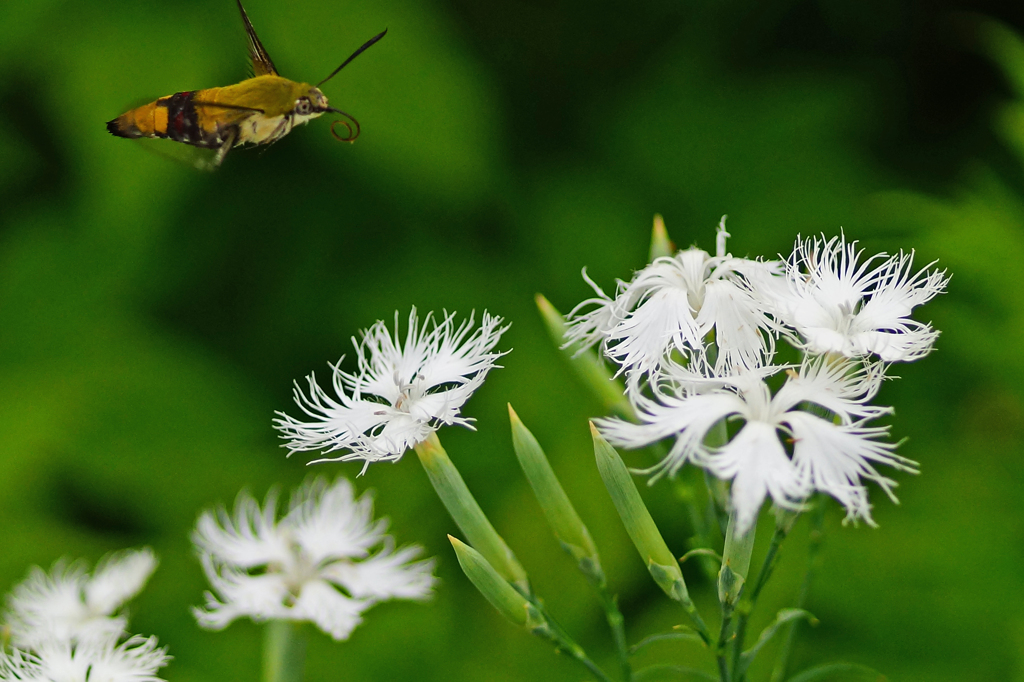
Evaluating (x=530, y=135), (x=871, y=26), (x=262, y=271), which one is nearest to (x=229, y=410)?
(x=262, y=271)

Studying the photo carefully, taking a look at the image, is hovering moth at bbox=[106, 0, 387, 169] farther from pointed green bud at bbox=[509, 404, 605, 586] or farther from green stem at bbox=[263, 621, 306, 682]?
green stem at bbox=[263, 621, 306, 682]

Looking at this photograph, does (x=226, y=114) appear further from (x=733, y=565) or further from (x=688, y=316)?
(x=733, y=565)

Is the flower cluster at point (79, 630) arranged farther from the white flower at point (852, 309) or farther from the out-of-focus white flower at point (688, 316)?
the white flower at point (852, 309)

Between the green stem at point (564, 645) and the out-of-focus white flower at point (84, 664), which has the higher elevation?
the green stem at point (564, 645)

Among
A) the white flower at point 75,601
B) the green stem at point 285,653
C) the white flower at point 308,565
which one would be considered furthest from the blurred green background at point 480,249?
the green stem at point 285,653

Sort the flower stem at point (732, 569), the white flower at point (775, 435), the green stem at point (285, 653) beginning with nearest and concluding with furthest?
the white flower at point (775, 435)
the flower stem at point (732, 569)
the green stem at point (285, 653)

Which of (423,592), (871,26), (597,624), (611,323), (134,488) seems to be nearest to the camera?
(611,323)

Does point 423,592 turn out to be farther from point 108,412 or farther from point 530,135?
point 530,135
